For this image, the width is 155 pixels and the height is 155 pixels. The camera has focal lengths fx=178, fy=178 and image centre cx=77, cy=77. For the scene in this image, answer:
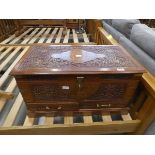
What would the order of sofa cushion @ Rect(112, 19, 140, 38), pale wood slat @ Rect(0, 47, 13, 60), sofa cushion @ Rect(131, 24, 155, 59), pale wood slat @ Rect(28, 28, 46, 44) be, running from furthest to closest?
1. pale wood slat @ Rect(28, 28, 46, 44)
2. pale wood slat @ Rect(0, 47, 13, 60)
3. sofa cushion @ Rect(112, 19, 140, 38)
4. sofa cushion @ Rect(131, 24, 155, 59)

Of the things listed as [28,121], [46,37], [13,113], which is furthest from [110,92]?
[46,37]

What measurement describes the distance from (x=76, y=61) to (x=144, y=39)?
19.5 inches

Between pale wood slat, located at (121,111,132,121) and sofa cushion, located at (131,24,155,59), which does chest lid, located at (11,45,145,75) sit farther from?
pale wood slat, located at (121,111,132,121)

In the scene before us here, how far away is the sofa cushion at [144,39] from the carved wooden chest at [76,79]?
13 cm

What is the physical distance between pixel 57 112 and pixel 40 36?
2.26 metres

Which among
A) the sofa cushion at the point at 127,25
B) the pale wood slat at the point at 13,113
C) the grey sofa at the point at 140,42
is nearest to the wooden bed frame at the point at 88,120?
the pale wood slat at the point at 13,113

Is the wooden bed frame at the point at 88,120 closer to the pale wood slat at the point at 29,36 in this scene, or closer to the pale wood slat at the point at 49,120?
the pale wood slat at the point at 49,120

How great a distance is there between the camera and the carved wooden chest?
3.17ft

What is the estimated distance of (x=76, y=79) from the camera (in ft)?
3.22

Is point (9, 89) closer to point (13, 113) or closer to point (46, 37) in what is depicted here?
point (13, 113)

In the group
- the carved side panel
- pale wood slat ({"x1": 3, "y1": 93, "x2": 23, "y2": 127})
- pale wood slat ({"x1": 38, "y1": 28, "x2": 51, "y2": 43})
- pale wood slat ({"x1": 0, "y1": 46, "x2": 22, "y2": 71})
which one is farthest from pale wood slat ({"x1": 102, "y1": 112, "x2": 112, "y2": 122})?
pale wood slat ({"x1": 38, "y1": 28, "x2": 51, "y2": 43})

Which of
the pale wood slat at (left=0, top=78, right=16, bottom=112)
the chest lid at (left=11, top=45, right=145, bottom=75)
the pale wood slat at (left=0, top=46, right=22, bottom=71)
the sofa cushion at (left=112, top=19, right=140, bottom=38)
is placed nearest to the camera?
the chest lid at (left=11, top=45, right=145, bottom=75)

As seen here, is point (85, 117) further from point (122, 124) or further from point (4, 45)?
point (4, 45)

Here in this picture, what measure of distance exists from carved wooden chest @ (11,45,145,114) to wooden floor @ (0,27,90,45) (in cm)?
174
